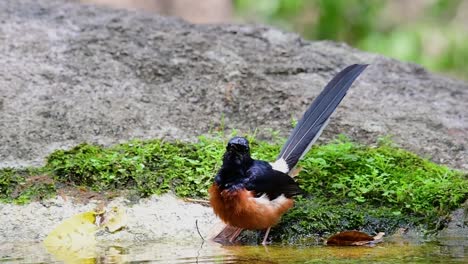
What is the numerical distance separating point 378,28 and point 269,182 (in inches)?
260

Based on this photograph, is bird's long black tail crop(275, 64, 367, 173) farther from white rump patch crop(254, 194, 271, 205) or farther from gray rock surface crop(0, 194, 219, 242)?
gray rock surface crop(0, 194, 219, 242)

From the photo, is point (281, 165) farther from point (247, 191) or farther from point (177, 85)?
point (177, 85)

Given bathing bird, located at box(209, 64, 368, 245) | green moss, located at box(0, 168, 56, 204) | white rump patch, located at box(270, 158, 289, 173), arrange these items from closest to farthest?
1. bathing bird, located at box(209, 64, 368, 245)
2. green moss, located at box(0, 168, 56, 204)
3. white rump patch, located at box(270, 158, 289, 173)

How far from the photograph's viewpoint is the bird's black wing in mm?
4090

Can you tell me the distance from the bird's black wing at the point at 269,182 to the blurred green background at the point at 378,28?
4595mm

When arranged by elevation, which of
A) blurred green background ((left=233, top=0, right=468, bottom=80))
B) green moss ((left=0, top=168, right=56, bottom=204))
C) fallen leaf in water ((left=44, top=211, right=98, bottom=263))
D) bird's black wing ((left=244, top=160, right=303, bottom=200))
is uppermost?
blurred green background ((left=233, top=0, right=468, bottom=80))

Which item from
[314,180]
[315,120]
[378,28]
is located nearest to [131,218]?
[314,180]

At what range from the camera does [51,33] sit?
21.0 feet

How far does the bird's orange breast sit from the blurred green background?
483 centimetres

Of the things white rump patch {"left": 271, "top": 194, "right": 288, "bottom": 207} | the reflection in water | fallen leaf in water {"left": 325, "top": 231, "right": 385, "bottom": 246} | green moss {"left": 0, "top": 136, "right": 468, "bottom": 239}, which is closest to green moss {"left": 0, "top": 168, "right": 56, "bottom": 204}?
green moss {"left": 0, "top": 136, "right": 468, "bottom": 239}

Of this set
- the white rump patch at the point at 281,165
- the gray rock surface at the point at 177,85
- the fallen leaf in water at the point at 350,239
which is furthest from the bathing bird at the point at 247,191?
the gray rock surface at the point at 177,85

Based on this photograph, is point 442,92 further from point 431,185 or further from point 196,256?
point 196,256

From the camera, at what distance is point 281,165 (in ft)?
14.9

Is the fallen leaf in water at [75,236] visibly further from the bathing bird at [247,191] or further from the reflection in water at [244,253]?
the bathing bird at [247,191]
